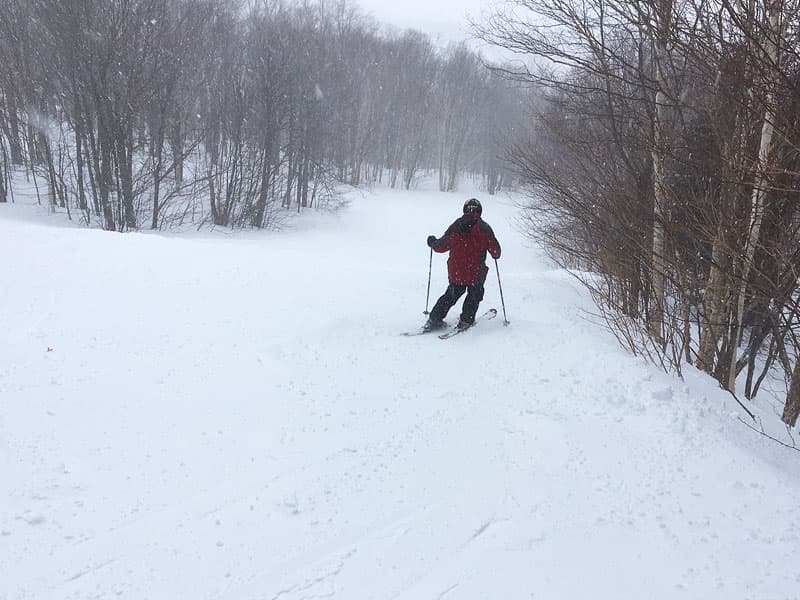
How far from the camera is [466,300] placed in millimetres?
6609

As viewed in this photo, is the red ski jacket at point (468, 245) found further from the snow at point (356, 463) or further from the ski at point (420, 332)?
the snow at point (356, 463)

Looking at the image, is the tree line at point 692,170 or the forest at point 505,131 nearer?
the tree line at point 692,170

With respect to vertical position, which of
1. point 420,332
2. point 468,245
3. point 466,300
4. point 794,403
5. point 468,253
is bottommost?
point 794,403

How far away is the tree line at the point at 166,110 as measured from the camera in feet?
58.3

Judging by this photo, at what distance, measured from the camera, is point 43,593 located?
236cm

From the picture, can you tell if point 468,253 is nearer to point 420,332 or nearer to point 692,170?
point 420,332

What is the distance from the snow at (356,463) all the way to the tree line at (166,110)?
14356mm

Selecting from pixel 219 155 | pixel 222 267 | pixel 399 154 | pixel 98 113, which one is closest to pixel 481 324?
pixel 222 267

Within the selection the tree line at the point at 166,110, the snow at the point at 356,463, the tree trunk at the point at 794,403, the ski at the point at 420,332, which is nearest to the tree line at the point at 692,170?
the tree trunk at the point at 794,403

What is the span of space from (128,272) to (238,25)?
33.9m

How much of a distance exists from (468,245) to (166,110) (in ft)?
60.1

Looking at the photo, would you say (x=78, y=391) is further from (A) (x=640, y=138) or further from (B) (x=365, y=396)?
(A) (x=640, y=138)

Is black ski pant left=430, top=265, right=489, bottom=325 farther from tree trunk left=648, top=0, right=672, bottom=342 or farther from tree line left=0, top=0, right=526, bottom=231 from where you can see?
tree line left=0, top=0, right=526, bottom=231

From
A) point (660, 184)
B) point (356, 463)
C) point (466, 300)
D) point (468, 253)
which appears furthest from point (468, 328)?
point (356, 463)
